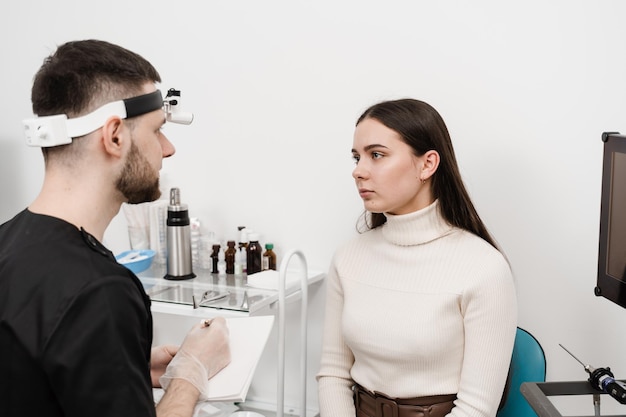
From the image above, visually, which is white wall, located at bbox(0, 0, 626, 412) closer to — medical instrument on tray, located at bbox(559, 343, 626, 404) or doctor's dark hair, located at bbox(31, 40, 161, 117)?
medical instrument on tray, located at bbox(559, 343, 626, 404)

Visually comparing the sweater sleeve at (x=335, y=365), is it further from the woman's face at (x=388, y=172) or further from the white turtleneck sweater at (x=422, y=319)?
the woman's face at (x=388, y=172)

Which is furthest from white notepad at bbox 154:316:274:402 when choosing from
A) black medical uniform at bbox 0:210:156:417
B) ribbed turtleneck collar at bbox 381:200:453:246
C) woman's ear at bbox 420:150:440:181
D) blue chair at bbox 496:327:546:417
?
blue chair at bbox 496:327:546:417

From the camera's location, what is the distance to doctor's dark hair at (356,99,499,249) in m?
1.62

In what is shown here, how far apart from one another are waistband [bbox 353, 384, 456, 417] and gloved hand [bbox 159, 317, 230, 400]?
455 mm

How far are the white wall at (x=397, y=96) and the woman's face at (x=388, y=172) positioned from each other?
40cm

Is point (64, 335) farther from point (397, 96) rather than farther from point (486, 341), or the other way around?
point (397, 96)

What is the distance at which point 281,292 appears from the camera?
1852mm

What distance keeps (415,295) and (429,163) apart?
0.34m

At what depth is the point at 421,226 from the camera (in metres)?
1.65

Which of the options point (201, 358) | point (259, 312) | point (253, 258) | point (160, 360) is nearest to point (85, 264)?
point (201, 358)

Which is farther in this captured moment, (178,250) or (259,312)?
(259,312)

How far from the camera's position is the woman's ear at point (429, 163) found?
163cm

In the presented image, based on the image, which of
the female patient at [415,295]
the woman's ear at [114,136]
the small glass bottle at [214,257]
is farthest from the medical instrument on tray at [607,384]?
the small glass bottle at [214,257]

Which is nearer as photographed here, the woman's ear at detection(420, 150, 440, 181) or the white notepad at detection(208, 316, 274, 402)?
the white notepad at detection(208, 316, 274, 402)
